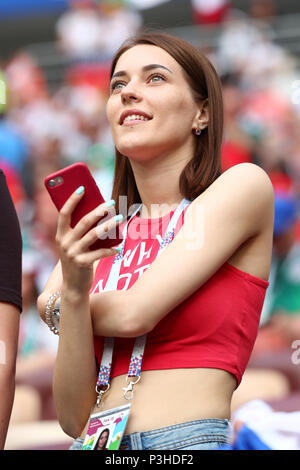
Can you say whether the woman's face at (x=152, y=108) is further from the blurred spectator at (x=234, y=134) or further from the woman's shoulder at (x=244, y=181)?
the blurred spectator at (x=234, y=134)

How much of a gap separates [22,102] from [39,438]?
260 inches

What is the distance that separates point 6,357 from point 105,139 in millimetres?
5922

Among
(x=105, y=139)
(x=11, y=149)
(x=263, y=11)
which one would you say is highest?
(x=263, y=11)

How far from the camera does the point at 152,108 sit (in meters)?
1.66

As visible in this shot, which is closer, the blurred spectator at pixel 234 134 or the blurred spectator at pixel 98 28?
the blurred spectator at pixel 234 134

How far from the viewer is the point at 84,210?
1.50 metres

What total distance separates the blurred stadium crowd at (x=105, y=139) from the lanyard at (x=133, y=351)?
0.60 meters

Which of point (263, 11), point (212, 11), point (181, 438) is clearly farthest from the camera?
point (212, 11)

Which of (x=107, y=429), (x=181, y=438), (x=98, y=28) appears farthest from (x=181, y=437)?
(x=98, y=28)

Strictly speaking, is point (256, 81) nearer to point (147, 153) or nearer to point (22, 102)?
point (22, 102)

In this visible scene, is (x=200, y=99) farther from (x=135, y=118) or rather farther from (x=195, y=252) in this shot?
(x=195, y=252)

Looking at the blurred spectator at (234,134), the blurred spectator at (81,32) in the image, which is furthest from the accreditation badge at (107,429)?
the blurred spectator at (81,32)

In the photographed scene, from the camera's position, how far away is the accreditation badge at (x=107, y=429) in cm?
145

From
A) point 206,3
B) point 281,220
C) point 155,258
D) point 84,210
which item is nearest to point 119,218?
point 84,210
